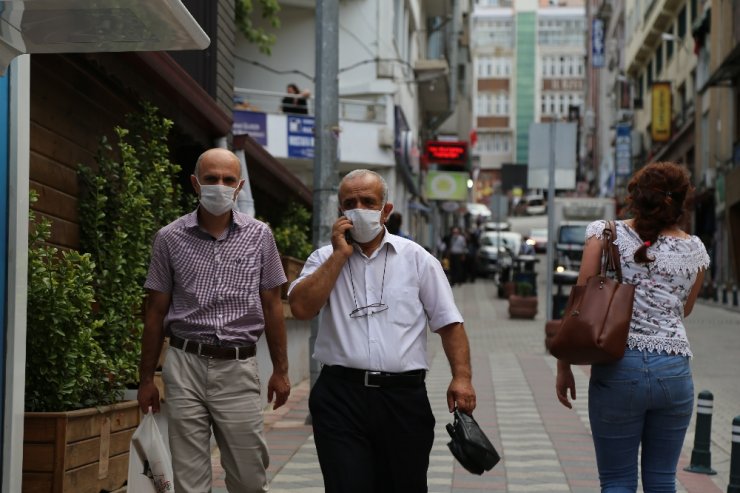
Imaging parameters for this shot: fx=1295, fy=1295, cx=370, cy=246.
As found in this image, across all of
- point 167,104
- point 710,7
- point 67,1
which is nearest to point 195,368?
point 67,1

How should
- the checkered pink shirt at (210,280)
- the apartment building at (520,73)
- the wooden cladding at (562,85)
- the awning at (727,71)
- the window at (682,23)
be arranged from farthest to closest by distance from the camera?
the wooden cladding at (562,85) → the apartment building at (520,73) → the window at (682,23) → the awning at (727,71) → the checkered pink shirt at (210,280)

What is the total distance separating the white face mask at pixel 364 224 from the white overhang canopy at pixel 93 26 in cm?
94

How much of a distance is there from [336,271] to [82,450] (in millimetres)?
2183

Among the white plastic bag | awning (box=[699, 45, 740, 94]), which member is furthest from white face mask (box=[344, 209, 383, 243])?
awning (box=[699, 45, 740, 94])

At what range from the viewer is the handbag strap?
5.26 m

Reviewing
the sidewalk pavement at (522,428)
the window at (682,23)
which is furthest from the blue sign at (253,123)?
the window at (682,23)

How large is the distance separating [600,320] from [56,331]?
277 cm

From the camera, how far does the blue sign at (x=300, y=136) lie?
2669 centimetres

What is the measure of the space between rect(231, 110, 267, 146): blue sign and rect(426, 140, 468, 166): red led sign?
Result: 1807cm

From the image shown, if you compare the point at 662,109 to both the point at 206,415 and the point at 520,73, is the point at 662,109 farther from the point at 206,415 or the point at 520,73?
the point at 520,73

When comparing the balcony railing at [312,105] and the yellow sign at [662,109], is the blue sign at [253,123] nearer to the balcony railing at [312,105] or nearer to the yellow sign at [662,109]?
the balcony railing at [312,105]

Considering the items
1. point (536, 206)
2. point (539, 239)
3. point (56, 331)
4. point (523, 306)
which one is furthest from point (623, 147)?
point (56, 331)

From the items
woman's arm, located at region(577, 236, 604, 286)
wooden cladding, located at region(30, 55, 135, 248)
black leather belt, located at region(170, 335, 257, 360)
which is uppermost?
wooden cladding, located at region(30, 55, 135, 248)

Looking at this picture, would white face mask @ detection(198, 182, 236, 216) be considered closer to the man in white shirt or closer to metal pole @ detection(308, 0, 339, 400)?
the man in white shirt
